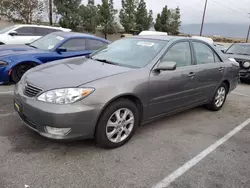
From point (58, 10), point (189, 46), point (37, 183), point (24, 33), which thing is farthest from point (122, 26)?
point (37, 183)

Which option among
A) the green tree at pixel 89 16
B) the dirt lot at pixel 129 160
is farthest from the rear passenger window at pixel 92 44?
the green tree at pixel 89 16

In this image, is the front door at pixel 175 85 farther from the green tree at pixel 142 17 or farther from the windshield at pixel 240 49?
the green tree at pixel 142 17

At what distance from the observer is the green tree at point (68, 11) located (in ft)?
79.8

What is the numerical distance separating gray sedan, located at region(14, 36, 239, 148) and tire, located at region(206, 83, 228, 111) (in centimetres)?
43

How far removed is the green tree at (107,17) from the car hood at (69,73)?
26.4m

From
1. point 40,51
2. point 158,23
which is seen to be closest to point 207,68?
point 40,51

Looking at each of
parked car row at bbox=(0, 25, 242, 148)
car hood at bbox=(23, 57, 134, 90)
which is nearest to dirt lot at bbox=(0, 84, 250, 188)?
parked car row at bbox=(0, 25, 242, 148)

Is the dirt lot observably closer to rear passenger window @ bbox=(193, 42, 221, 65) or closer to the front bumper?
the front bumper

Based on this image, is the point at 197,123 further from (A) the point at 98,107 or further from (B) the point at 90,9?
(B) the point at 90,9

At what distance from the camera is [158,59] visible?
3.50 metres

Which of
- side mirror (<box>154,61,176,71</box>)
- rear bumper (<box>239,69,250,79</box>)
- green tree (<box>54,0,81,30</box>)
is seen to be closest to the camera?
side mirror (<box>154,61,176,71</box>)

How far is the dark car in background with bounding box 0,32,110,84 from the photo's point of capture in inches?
216

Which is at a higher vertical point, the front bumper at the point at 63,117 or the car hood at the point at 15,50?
the car hood at the point at 15,50

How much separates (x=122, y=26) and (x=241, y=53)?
23.9 m
